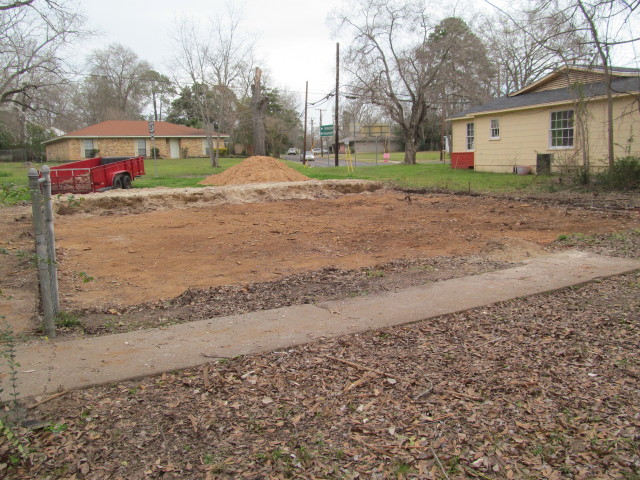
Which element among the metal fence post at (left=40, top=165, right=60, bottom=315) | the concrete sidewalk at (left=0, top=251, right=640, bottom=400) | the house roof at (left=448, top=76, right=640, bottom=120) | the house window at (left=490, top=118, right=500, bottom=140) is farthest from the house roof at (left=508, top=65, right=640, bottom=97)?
the metal fence post at (left=40, top=165, right=60, bottom=315)

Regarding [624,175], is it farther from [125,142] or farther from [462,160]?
[125,142]

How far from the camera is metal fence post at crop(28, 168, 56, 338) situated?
4301mm

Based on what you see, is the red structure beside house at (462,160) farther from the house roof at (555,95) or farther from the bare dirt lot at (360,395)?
the bare dirt lot at (360,395)

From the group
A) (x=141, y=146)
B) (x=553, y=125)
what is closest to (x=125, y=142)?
(x=141, y=146)

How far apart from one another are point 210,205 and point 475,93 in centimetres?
2406

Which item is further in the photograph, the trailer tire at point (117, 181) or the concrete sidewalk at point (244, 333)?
the trailer tire at point (117, 181)

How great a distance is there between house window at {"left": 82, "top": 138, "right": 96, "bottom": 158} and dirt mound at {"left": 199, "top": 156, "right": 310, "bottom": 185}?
104 feet

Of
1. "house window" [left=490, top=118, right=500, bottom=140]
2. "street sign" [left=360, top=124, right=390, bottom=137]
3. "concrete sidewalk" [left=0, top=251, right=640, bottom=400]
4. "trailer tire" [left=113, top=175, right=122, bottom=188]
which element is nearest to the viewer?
"concrete sidewalk" [left=0, top=251, right=640, bottom=400]

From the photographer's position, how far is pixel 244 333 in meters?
4.68

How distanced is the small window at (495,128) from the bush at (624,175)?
1148 cm

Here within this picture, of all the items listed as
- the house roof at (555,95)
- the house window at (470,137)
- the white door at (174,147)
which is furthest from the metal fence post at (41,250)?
the white door at (174,147)

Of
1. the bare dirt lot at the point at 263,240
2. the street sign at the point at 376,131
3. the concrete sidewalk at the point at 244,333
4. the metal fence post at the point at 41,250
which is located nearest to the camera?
the concrete sidewalk at the point at 244,333

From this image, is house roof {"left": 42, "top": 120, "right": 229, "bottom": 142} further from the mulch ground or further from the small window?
the mulch ground

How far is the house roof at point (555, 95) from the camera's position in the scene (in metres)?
19.9
